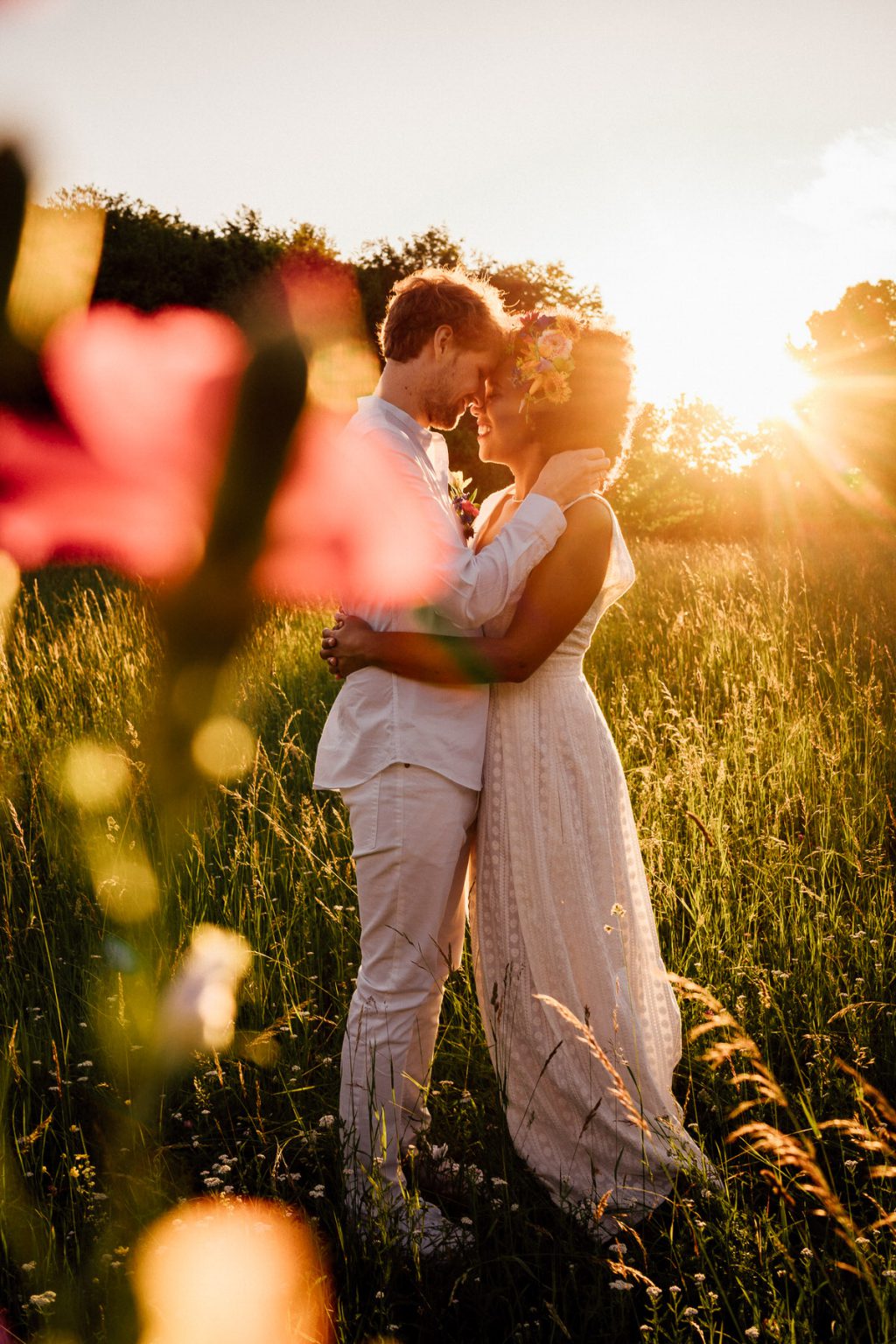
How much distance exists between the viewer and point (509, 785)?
252 cm

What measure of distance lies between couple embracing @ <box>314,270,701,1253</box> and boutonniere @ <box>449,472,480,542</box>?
161 millimetres

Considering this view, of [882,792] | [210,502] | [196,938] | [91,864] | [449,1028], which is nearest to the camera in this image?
[449,1028]

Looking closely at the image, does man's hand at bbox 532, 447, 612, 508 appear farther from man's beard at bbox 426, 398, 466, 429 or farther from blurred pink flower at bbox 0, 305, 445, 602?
blurred pink flower at bbox 0, 305, 445, 602

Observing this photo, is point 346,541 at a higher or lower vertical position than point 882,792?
higher

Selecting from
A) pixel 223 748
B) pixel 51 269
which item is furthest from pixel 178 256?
pixel 223 748

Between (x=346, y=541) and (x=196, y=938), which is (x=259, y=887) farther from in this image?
(x=346, y=541)

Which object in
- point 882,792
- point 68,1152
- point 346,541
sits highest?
point 346,541

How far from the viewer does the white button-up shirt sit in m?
2.26

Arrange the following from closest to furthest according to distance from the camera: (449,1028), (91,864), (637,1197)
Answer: (637,1197)
(449,1028)
(91,864)

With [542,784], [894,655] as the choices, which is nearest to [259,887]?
[542,784]

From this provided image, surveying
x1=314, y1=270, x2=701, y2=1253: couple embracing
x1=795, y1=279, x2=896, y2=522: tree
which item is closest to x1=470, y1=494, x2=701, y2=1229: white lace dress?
x1=314, y1=270, x2=701, y2=1253: couple embracing

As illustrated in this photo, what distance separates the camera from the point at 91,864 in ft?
12.2

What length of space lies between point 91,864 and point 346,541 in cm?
209

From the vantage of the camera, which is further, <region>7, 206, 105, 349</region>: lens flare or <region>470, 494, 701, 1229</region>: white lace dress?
<region>7, 206, 105, 349</region>: lens flare
